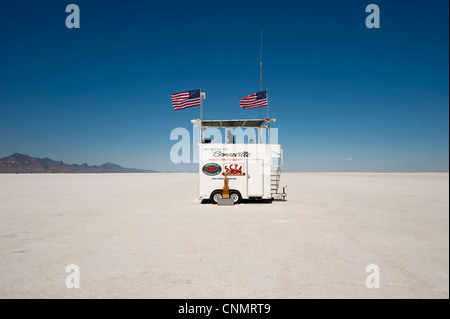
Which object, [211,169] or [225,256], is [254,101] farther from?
[225,256]

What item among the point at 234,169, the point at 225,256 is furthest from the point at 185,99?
the point at 225,256

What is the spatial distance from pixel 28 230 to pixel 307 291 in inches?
359

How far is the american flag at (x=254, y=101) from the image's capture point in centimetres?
1667

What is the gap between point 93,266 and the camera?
17.8 ft

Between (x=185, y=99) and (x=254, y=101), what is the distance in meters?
4.41

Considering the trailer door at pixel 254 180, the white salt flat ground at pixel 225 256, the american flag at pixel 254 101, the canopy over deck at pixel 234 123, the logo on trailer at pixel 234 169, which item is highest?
the american flag at pixel 254 101

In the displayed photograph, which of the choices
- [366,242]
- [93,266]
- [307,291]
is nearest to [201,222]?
[93,266]

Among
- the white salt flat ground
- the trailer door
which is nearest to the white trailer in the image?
the trailer door

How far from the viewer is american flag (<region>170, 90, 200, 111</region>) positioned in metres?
16.4

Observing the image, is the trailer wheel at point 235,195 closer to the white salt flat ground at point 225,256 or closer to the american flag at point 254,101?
the white salt flat ground at point 225,256

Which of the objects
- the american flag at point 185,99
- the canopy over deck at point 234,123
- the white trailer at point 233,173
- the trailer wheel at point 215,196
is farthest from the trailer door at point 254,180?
the american flag at point 185,99

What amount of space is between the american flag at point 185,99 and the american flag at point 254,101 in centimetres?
294

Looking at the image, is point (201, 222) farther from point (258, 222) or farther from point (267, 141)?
point (267, 141)

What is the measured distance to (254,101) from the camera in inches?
667
